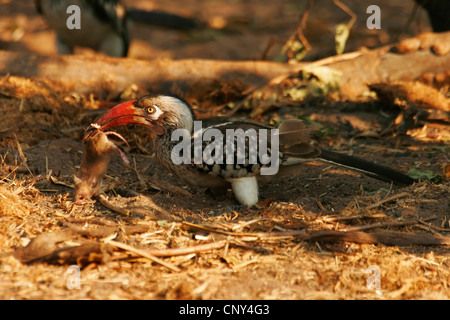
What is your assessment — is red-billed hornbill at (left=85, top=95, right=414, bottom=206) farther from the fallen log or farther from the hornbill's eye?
the fallen log

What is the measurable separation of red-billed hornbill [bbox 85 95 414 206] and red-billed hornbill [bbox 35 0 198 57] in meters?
4.48

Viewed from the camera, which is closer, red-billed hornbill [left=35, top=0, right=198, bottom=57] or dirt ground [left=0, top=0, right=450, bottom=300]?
dirt ground [left=0, top=0, right=450, bottom=300]

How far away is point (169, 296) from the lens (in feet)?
10.3

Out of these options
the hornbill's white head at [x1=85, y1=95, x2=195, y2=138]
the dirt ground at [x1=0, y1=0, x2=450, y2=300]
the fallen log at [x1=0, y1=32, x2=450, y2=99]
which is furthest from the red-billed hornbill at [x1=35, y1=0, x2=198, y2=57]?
the hornbill's white head at [x1=85, y1=95, x2=195, y2=138]

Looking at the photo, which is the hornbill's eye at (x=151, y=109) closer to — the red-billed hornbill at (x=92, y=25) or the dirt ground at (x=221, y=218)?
the dirt ground at (x=221, y=218)

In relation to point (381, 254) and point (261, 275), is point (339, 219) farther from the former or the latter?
point (261, 275)

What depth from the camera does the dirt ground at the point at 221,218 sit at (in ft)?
10.8

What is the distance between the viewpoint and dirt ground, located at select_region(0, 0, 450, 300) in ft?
10.8

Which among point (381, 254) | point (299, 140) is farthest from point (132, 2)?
point (381, 254)

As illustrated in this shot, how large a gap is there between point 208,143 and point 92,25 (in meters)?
4.97

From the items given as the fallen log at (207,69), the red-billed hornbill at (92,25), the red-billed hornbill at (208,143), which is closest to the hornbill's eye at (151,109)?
the red-billed hornbill at (208,143)

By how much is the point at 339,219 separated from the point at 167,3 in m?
9.58

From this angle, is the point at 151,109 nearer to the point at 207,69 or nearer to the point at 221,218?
the point at 221,218

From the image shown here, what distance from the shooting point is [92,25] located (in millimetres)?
8789
